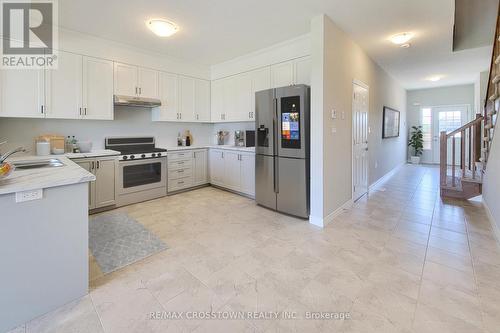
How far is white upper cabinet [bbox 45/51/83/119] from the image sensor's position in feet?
11.1

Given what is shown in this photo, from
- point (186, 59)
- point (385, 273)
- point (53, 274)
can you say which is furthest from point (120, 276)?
point (186, 59)

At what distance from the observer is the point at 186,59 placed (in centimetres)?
480

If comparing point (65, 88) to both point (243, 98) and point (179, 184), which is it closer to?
point (179, 184)

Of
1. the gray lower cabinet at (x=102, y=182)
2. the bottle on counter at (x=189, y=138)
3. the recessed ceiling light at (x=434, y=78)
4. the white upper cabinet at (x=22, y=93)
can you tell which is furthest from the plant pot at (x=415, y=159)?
the white upper cabinet at (x=22, y=93)

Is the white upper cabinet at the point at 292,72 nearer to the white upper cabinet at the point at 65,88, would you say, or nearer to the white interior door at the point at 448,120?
the white upper cabinet at the point at 65,88

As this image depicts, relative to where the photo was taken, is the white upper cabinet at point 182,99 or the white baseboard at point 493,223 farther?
the white upper cabinet at point 182,99

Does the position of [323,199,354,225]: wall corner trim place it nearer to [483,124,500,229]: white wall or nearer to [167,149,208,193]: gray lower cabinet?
[483,124,500,229]: white wall

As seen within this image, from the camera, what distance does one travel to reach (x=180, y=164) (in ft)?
15.8

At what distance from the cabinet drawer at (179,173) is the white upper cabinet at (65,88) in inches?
67.8

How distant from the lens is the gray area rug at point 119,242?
2.35 m

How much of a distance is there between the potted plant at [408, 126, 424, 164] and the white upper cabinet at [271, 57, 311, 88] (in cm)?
687

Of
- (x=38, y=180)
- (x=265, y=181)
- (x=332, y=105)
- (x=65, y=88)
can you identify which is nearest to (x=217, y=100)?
(x=265, y=181)

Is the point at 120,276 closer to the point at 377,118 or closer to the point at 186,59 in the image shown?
the point at 186,59

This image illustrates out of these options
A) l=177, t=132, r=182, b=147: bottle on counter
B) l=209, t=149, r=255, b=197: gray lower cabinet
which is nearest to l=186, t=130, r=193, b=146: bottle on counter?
l=177, t=132, r=182, b=147: bottle on counter
